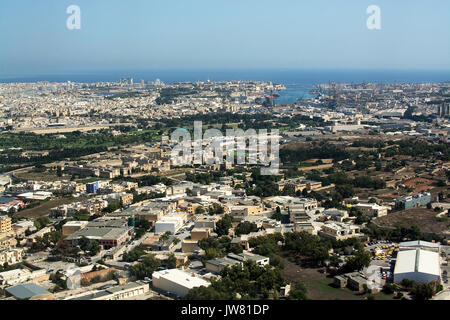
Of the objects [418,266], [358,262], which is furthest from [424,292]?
[358,262]

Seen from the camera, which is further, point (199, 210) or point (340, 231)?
point (199, 210)

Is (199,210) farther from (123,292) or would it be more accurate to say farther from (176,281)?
(123,292)

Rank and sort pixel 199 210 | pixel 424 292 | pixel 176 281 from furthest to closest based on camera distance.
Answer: pixel 199 210 → pixel 176 281 → pixel 424 292

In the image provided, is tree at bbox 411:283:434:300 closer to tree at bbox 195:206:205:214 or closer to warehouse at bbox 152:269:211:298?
warehouse at bbox 152:269:211:298

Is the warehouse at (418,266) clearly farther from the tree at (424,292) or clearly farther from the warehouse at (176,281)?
the warehouse at (176,281)

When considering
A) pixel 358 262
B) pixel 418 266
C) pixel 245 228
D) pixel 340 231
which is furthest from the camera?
pixel 245 228

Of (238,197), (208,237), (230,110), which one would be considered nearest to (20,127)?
(230,110)
